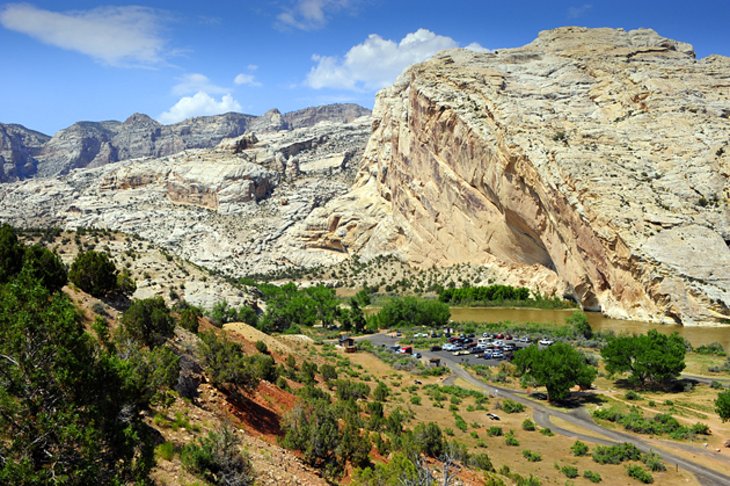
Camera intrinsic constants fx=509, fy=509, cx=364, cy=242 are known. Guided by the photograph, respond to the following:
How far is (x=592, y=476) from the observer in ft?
65.4

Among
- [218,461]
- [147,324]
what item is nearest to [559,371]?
[147,324]

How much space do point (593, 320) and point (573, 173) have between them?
21277mm

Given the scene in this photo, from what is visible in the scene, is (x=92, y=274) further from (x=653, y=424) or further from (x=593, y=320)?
(x=593, y=320)

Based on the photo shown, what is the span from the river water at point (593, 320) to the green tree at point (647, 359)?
53.2ft

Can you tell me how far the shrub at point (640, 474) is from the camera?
19778 millimetres

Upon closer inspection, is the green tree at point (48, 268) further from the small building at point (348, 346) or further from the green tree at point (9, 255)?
the small building at point (348, 346)

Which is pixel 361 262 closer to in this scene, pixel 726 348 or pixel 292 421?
pixel 726 348

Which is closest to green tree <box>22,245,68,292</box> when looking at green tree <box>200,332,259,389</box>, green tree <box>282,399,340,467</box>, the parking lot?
green tree <box>200,332,259,389</box>

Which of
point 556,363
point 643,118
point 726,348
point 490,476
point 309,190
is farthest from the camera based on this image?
point 309,190

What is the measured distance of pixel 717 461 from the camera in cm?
2198

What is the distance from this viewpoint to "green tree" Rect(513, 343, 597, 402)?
31.6 meters

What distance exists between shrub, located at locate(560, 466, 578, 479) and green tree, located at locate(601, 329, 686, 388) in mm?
18117

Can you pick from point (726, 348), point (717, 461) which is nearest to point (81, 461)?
point (717, 461)

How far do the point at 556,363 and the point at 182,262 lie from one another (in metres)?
38.2
